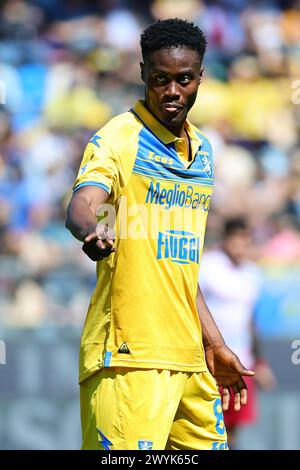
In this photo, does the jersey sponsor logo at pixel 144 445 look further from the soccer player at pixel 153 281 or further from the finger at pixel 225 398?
the finger at pixel 225 398

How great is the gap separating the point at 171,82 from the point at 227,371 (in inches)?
55.4

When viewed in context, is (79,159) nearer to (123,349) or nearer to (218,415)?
(218,415)

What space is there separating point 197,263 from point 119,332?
491 mm

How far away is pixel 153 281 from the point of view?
431 cm

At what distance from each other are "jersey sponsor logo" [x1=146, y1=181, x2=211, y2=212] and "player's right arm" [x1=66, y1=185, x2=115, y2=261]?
0.35 metres

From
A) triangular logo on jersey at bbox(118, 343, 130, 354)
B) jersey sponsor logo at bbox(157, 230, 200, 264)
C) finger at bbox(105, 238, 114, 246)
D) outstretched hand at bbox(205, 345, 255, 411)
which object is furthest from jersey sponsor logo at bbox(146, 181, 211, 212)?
finger at bbox(105, 238, 114, 246)

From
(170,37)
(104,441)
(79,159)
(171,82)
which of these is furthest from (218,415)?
(79,159)

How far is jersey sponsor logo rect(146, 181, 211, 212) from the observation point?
4.33 m

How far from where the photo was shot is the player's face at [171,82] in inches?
170

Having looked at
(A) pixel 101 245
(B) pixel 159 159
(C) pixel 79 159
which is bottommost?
(A) pixel 101 245

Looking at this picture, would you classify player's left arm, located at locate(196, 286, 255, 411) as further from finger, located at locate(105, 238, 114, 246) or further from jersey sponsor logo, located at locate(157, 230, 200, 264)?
finger, located at locate(105, 238, 114, 246)

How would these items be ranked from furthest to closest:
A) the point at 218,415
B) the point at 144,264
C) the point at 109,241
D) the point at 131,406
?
the point at 218,415
the point at 144,264
the point at 131,406
the point at 109,241

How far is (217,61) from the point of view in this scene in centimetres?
1252

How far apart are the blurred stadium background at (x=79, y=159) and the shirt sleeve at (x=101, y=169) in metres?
4.53
